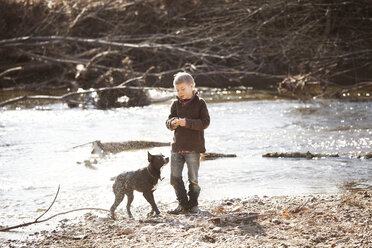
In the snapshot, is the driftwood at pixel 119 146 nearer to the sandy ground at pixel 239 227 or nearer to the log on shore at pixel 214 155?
the log on shore at pixel 214 155

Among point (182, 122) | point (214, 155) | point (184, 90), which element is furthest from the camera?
point (214, 155)

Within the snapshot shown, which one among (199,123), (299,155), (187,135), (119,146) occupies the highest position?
(199,123)

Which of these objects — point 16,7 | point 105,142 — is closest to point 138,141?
point 105,142

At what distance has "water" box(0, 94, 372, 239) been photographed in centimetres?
A: 605

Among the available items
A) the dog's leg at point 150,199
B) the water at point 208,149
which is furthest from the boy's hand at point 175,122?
the water at point 208,149

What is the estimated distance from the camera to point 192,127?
4926 mm

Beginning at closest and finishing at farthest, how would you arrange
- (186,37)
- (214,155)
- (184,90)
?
(184,90)
(214,155)
(186,37)

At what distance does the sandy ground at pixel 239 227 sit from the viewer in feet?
13.2

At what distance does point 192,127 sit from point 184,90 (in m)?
0.38

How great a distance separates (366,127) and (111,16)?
9.67m

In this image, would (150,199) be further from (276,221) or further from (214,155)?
(214,155)

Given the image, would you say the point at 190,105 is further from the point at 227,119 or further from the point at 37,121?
the point at 37,121

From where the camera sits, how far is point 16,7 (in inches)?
595

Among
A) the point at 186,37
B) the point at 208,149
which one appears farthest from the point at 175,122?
the point at 186,37
